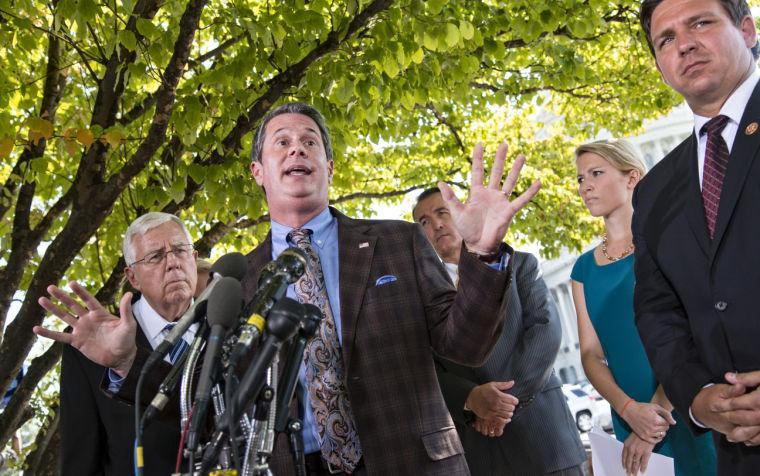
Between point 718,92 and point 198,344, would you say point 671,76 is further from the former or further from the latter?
point 198,344

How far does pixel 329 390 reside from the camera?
3.06 meters

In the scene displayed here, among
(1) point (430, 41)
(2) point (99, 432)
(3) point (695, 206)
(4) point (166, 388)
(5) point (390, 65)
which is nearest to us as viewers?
(4) point (166, 388)

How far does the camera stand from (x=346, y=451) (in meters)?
2.98

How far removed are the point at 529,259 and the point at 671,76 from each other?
2272mm

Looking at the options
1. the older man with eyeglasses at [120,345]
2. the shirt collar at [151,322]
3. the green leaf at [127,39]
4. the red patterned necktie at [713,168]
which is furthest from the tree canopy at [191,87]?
the red patterned necktie at [713,168]

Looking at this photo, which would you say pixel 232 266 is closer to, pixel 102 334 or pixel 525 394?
pixel 102 334

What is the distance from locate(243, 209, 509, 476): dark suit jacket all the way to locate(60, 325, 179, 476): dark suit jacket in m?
0.97

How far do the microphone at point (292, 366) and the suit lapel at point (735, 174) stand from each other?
138 cm

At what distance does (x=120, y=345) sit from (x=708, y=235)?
2127 mm

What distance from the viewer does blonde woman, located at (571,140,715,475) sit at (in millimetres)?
3762

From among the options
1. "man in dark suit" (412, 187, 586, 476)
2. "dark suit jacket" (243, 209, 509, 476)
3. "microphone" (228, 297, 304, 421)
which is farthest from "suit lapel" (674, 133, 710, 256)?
"man in dark suit" (412, 187, 586, 476)

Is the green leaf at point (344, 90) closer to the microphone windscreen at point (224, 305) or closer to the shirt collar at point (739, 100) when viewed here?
the shirt collar at point (739, 100)

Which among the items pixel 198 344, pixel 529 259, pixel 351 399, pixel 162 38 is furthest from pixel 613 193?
pixel 162 38

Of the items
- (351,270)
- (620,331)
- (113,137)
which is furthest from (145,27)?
(620,331)
